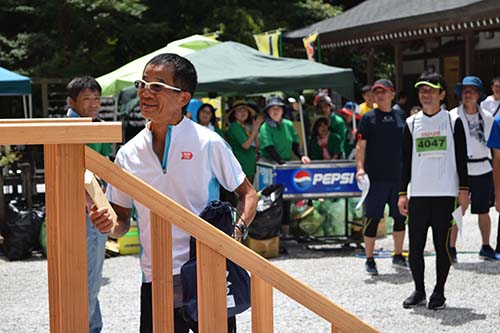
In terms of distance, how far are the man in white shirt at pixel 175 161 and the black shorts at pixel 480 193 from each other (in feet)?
18.4

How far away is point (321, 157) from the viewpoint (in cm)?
1096

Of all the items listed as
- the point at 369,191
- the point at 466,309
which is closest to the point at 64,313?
the point at 466,309

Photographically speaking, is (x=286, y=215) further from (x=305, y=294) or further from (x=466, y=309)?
(x=305, y=294)

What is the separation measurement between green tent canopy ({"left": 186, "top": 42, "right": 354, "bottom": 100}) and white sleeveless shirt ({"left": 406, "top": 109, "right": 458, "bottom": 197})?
3.40 m

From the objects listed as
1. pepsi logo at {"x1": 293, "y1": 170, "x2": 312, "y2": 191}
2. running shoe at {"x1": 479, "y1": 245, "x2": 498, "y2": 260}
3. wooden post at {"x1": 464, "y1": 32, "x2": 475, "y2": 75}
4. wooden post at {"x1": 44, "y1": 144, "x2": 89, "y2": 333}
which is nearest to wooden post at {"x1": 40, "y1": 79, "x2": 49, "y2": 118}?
wooden post at {"x1": 464, "y1": 32, "x2": 475, "y2": 75}

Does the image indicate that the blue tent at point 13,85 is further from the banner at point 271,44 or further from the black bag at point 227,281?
the black bag at point 227,281

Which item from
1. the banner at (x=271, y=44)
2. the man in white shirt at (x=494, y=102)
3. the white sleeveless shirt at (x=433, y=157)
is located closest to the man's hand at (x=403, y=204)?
the white sleeveless shirt at (x=433, y=157)

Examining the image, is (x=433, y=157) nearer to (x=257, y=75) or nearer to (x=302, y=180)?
(x=302, y=180)

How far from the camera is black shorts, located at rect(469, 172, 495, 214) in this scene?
848 cm

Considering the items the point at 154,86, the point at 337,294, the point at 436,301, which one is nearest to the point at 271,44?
the point at 337,294

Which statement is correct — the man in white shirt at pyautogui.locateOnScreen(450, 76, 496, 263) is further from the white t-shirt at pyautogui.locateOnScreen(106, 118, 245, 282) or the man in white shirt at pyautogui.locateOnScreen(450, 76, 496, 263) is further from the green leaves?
the green leaves

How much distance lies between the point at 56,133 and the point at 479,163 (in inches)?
271

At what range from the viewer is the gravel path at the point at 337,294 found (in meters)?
6.13

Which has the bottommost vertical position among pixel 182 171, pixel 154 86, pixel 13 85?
pixel 182 171
